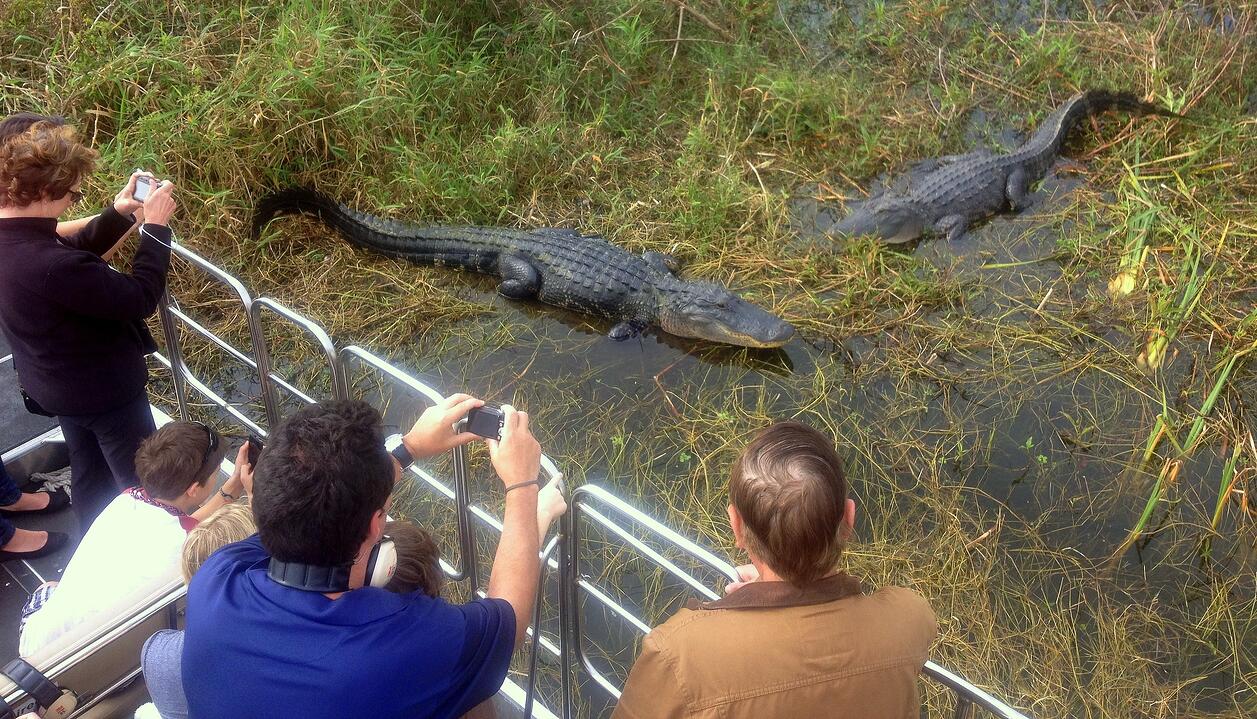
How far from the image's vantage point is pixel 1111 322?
14.5 feet

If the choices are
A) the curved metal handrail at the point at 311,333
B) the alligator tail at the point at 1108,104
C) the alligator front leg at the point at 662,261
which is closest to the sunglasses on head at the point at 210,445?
the curved metal handrail at the point at 311,333

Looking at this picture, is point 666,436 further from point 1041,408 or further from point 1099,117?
point 1099,117

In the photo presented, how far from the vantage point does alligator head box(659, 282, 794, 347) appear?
4.43 metres

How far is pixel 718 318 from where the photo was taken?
4.55m

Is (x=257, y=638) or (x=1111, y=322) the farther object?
(x=1111, y=322)

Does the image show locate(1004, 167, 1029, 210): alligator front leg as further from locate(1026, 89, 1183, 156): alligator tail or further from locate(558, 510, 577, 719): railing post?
locate(558, 510, 577, 719): railing post

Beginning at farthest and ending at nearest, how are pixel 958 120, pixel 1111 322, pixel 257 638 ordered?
pixel 958 120, pixel 1111 322, pixel 257 638

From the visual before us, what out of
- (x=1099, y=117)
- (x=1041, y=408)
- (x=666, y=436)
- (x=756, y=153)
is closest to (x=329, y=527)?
(x=666, y=436)

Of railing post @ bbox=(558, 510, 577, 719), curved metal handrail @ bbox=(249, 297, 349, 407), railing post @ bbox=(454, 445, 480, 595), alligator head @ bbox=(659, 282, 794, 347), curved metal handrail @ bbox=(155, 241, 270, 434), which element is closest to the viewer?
railing post @ bbox=(558, 510, 577, 719)

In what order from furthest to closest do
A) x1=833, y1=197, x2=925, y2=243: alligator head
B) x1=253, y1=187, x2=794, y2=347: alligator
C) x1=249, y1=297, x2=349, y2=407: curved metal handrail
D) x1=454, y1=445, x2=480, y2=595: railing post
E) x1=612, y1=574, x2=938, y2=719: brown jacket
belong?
x1=833, y1=197, x2=925, y2=243: alligator head < x1=253, y1=187, x2=794, y2=347: alligator < x1=249, y1=297, x2=349, y2=407: curved metal handrail < x1=454, y1=445, x2=480, y2=595: railing post < x1=612, y1=574, x2=938, y2=719: brown jacket

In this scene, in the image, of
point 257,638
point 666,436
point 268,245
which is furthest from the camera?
point 268,245

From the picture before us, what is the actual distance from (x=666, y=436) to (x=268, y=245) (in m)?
2.72

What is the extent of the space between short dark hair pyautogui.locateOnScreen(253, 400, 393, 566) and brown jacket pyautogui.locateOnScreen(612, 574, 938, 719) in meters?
0.60

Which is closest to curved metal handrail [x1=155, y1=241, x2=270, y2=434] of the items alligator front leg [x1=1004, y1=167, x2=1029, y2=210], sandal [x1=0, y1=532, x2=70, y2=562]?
sandal [x1=0, y1=532, x2=70, y2=562]
